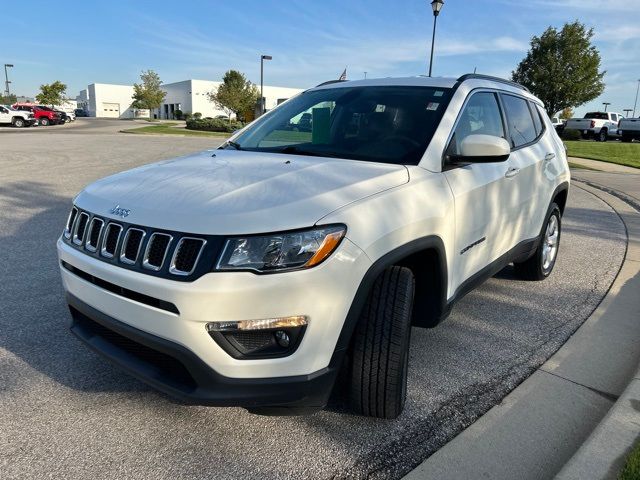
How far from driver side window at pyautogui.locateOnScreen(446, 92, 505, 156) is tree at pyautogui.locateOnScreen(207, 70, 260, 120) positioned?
169ft

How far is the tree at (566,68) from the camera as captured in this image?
38.4 m

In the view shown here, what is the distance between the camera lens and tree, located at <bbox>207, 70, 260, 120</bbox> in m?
53.2

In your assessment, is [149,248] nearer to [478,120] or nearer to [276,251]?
[276,251]

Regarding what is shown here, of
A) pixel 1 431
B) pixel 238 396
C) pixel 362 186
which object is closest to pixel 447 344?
pixel 362 186

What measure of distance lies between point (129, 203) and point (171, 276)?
529 mm

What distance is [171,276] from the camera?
6.64 ft

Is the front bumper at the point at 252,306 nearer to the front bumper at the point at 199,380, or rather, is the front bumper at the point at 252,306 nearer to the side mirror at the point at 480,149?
the front bumper at the point at 199,380

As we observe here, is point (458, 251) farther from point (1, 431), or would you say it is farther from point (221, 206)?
point (1, 431)

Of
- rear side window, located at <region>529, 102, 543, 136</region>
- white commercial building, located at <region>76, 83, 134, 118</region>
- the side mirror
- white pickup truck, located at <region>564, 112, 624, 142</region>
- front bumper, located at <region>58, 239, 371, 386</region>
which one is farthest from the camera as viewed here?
white commercial building, located at <region>76, 83, 134, 118</region>

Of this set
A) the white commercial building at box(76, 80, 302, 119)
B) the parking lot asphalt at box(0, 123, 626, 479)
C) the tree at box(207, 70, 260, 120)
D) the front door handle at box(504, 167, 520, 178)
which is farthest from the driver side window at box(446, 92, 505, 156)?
the white commercial building at box(76, 80, 302, 119)

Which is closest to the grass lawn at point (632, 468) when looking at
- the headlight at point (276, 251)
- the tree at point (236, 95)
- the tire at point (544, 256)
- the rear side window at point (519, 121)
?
the headlight at point (276, 251)

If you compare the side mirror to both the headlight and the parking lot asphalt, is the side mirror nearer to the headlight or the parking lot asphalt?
the headlight

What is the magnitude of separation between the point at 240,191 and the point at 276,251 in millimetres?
430

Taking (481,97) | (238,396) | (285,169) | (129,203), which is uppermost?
(481,97)
